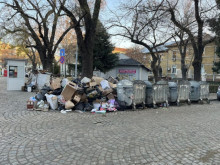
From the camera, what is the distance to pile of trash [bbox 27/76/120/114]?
23.9ft

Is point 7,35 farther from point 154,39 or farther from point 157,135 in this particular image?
point 157,135

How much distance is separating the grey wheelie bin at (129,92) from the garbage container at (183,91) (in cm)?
294

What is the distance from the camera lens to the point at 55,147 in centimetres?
368

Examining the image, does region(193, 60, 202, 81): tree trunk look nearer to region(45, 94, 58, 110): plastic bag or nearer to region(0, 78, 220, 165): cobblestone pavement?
region(0, 78, 220, 165): cobblestone pavement

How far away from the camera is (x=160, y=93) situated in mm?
8984

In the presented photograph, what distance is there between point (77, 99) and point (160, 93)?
4.26 m

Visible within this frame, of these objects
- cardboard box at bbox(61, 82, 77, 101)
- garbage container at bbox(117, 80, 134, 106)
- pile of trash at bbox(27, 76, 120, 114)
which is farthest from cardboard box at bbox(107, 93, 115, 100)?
cardboard box at bbox(61, 82, 77, 101)

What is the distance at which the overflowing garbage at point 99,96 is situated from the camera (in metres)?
7.34

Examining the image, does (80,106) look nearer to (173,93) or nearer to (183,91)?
(173,93)

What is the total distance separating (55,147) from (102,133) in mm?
1341

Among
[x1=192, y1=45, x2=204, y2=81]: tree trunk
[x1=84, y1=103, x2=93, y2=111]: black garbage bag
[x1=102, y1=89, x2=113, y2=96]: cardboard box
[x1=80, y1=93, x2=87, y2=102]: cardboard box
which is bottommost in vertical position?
[x1=84, y1=103, x2=93, y2=111]: black garbage bag

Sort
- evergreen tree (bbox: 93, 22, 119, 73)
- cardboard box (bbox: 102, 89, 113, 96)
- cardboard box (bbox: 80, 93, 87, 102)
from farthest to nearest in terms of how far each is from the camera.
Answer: evergreen tree (bbox: 93, 22, 119, 73)
cardboard box (bbox: 102, 89, 113, 96)
cardboard box (bbox: 80, 93, 87, 102)

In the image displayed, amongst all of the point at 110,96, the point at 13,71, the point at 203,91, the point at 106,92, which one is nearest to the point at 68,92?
the point at 106,92

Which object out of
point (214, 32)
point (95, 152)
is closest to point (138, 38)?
point (214, 32)
